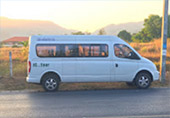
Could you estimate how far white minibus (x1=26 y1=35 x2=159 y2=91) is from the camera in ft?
27.3

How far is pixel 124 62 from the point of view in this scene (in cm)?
866

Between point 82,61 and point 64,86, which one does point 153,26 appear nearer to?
point 64,86

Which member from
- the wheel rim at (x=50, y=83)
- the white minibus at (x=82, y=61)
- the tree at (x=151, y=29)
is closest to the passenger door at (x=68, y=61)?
the white minibus at (x=82, y=61)

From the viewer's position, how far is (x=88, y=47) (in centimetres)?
846

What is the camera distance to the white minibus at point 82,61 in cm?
832

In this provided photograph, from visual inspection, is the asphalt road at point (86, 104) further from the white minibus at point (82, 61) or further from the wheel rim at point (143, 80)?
the white minibus at point (82, 61)

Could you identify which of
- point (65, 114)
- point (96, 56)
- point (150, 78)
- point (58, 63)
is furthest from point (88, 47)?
point (65, 114)

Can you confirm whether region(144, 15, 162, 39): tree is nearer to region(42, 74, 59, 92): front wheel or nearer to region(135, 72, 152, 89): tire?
region(135, 72, 152, 89): tire

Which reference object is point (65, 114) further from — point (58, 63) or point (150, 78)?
point (150, 78)

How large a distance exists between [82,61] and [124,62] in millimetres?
1840

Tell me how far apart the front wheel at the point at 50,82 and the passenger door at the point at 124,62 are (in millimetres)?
2606

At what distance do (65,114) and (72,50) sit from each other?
3539mm

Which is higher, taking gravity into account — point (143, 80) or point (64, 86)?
point (143, 80)

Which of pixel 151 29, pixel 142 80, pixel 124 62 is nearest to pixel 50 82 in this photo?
pixel 124 62
